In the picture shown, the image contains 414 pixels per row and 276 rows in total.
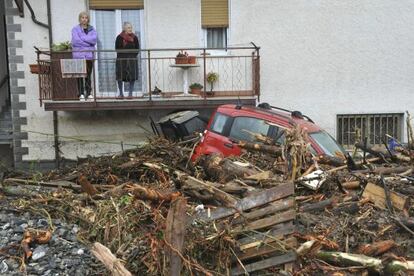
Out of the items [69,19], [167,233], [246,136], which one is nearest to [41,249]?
[167,233]

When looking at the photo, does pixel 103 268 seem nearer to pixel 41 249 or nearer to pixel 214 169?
pixel 41 249

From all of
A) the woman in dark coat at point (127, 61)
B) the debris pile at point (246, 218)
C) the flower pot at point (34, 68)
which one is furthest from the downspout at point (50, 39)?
the debris pile at point (246, 218)

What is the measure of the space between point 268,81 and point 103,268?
8134mm

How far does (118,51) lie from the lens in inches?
414

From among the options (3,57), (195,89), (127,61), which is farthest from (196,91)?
(3,57)

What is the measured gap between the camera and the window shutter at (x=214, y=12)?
455 inches

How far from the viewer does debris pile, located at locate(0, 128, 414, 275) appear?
13.9 feet

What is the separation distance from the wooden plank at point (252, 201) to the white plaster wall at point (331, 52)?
7092mm

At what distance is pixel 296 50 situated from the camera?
1158 centimetres

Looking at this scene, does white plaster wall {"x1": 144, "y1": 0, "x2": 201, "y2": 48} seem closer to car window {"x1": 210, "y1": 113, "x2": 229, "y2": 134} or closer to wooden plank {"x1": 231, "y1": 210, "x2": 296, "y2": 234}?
car window {"x1": 210, "y1": 113, "x2": 229, "y2": 134}

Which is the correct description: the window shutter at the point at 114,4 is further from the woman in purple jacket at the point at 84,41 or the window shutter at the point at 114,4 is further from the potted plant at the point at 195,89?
the potted plant at the point at 195,89

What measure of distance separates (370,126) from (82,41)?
23.2ft

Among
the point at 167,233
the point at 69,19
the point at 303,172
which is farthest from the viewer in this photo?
the point at 69,19

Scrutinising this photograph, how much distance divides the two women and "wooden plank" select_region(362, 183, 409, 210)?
658 centimetres
